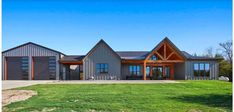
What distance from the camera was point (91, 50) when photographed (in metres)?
30.8

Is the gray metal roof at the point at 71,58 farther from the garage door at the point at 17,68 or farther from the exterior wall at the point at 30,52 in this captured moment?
the garage door at the point at 17,68

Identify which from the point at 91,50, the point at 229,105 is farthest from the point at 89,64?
the point at 229,105

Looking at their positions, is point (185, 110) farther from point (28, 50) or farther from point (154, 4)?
point (28, 50)

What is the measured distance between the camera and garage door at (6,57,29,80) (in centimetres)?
3219

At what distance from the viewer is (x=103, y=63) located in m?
30.8

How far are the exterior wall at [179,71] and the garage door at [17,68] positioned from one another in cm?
1575

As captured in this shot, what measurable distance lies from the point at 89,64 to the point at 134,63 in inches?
188

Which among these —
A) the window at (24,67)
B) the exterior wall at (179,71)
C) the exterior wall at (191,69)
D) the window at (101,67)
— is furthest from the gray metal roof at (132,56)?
the window at (24,67)

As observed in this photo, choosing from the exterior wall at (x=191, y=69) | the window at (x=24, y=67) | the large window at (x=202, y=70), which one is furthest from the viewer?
the window at (x=24, y=67)

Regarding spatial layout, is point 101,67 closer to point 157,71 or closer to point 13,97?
point 157,71

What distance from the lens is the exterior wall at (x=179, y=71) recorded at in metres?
31.5

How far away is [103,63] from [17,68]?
30.1 ft

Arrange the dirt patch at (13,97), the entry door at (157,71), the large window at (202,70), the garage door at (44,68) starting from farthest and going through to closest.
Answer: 1. the entry door at (157,71)
2. the garage door at (44,68)
3. the large window at (202,70)
4. the dirt patch at (13,97)

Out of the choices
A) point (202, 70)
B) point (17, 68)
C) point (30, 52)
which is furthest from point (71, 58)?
point (202, 70)
